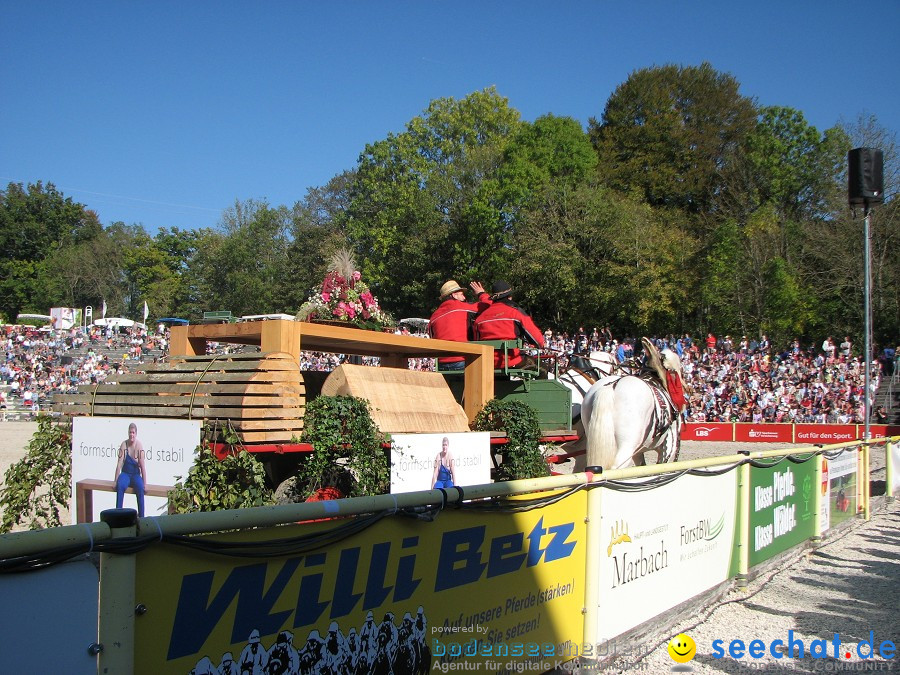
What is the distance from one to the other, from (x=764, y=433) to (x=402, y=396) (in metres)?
20.9

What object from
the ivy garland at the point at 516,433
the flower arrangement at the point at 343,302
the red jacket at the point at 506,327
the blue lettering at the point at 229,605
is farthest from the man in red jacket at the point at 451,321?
the blue lettering at the point at 229,605

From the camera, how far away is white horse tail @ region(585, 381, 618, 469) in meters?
8.37

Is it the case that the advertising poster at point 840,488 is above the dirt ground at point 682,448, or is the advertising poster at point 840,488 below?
above

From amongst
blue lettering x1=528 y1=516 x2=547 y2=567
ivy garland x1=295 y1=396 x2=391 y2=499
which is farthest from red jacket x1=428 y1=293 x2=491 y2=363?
blue lettering x1=528 y1=516 x2=547 y2=567

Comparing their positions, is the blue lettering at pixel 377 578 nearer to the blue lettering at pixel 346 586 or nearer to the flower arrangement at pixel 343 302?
the blue lettering at pixel 346 586

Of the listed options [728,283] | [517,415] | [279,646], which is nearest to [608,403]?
[517,415]

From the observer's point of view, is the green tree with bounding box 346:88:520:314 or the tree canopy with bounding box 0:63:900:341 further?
the green tree with bounding box 346:88:520:314

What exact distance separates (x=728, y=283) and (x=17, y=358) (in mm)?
34122

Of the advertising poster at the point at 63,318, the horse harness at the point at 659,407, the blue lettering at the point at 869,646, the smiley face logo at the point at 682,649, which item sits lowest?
the blue lettering at the point at 869,646

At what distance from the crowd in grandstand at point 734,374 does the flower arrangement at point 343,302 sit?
11.0 metres

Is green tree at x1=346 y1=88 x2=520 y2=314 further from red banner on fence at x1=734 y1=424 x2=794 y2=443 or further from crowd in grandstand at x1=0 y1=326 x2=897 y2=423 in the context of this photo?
red banner on fence at x1=734 y1=424 x2=794 y2=443

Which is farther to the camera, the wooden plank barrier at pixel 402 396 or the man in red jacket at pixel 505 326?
the man in red jacket at pixel 505 326

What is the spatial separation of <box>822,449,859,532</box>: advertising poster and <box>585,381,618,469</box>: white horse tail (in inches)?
136

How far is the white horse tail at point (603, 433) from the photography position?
837 cm
